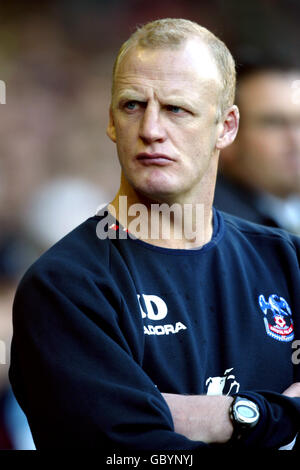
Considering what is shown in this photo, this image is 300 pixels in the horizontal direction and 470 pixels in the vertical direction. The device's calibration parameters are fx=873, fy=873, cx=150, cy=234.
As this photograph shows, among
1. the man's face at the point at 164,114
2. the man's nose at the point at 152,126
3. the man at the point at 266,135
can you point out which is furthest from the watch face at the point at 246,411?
the man at the point at 266,135

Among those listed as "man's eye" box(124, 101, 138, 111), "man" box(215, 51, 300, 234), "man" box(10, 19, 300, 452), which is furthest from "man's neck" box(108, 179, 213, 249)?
"man" box(215, 51, 300, 234)

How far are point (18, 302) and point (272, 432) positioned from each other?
33.7 inches

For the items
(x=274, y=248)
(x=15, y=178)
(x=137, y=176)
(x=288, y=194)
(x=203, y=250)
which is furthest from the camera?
(x=15, y=178)

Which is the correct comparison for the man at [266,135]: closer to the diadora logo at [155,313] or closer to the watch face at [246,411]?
the diadora logo at [155,313]

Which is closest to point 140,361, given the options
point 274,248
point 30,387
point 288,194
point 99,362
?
point 99,362

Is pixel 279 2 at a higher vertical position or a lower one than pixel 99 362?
higher

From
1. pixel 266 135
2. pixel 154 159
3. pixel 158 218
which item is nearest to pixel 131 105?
pixel 154 159

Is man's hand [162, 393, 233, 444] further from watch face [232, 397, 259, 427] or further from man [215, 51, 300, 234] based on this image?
man [215, 51, 300, 234]

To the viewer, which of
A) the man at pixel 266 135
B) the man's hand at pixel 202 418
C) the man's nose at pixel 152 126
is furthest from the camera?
the man at pixel 266 135

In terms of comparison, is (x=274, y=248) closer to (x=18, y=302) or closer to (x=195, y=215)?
(x=195, y=215)

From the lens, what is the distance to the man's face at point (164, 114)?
268 centimetres

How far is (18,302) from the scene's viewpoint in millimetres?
2631

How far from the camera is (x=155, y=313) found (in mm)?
2699

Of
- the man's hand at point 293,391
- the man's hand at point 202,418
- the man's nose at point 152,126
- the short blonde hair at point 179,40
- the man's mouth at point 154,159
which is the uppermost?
the short blonde hair at point 179,40
